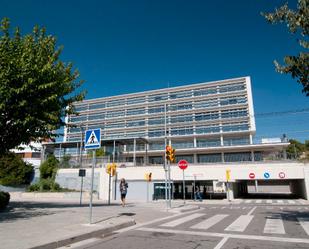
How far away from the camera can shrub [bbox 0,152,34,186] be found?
43.3 m

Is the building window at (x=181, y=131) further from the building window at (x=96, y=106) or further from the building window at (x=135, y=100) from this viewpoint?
the building window at (x=96, y=106)

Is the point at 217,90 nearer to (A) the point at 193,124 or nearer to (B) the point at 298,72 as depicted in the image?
(A) the point at 193,124

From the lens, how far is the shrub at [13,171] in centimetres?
4334

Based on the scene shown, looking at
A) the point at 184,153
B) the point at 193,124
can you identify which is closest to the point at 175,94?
the point at 193,124

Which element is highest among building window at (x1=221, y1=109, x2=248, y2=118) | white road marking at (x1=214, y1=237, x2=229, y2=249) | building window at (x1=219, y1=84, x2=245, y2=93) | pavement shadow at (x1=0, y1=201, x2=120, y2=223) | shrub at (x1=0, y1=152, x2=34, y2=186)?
building window at (x1=219, y1=84, x2=245, y2=93)

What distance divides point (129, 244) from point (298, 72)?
858 centimetres

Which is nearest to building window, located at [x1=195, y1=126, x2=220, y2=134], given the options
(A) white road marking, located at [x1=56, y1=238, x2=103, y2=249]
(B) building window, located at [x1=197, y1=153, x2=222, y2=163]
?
(B) building window, located at [x1=197, y1=153, x2=222, y2=163]

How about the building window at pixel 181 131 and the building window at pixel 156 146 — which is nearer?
the building window at pixel 156 146

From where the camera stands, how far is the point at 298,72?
1057cm

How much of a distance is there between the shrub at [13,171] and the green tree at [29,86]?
1287 inches

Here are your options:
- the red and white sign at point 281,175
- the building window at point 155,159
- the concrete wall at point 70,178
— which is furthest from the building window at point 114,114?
the red and white sign at point 281,175

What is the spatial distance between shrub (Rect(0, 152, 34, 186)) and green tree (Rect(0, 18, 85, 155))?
3269cm

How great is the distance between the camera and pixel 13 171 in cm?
4428

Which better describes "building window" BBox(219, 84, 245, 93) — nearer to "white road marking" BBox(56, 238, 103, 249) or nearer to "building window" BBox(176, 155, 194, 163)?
"building window" BBox(176, 155, 194, 163)
